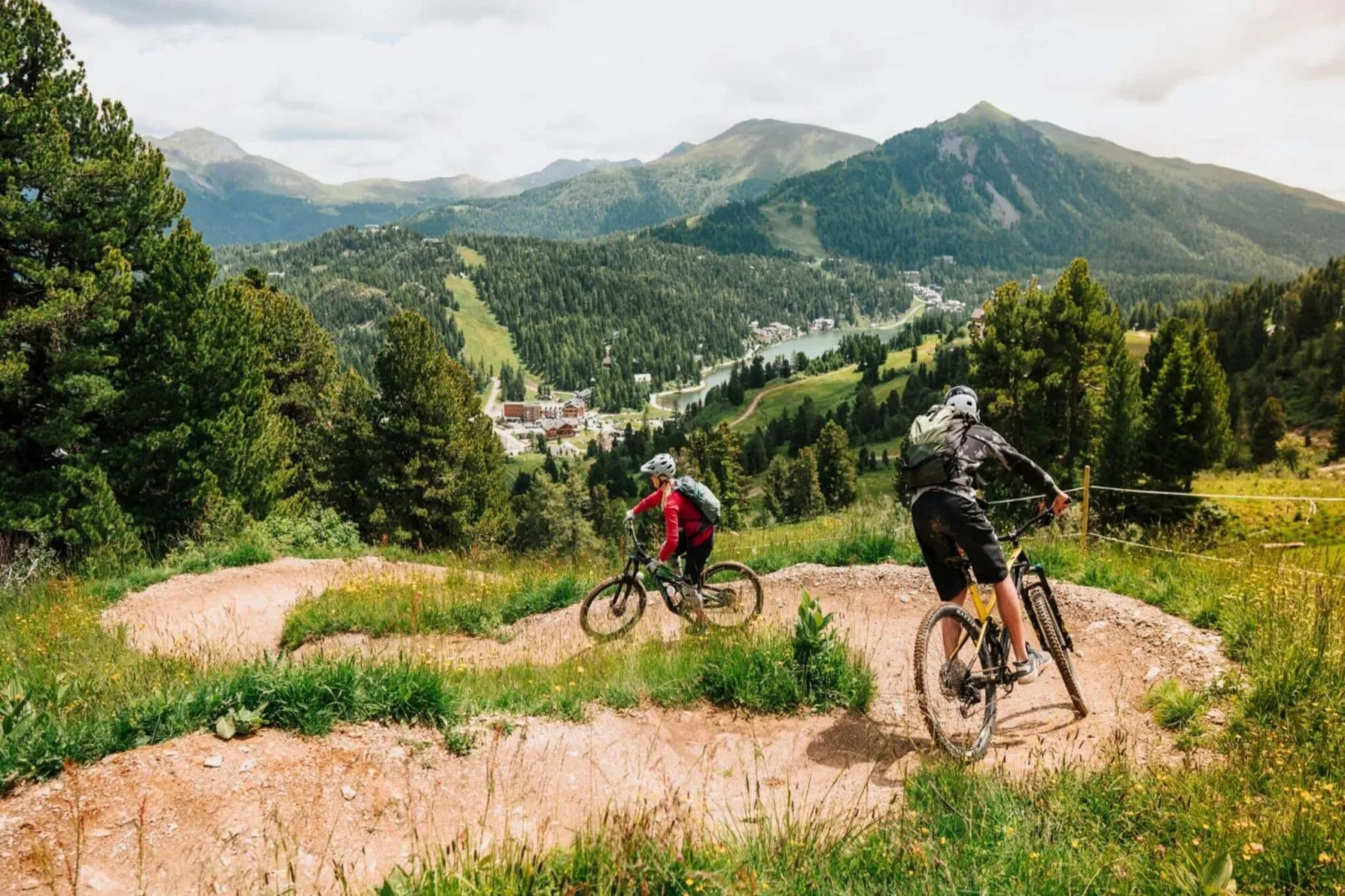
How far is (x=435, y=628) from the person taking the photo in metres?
10.7

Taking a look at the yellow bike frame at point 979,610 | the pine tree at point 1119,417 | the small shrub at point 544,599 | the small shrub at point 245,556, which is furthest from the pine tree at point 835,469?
the yellow bike frame at point 979,610

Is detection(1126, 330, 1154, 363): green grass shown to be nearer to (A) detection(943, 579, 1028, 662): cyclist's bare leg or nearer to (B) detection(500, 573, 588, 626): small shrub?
(B) detection(500, 573, 588, 626): small shrub

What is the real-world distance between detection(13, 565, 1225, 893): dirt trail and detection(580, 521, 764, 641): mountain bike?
1.91 metres

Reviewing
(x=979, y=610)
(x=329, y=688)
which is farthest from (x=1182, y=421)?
(x=329, y=688)

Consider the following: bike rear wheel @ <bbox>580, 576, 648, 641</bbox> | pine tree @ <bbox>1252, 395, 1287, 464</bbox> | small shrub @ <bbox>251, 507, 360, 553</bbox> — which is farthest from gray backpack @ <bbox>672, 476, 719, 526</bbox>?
pine tree @ <bbox>1252, 395, 1287, 464</bbox>

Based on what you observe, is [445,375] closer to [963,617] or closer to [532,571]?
[532,571]

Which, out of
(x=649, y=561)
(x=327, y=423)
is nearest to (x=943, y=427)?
(x=649, y=561)

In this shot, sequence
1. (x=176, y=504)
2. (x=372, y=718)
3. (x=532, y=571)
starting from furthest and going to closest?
(x=176, y=504), (x=532, y=571), (x=372, y=718)

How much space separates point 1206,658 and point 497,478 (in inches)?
1612

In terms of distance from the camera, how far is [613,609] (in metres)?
10.3

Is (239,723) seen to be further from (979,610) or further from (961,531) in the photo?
(979,610)

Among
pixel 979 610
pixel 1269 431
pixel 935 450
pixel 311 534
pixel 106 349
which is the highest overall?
pixel 106 349

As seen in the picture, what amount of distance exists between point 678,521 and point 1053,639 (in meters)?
4.75

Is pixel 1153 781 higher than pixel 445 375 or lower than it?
lower
